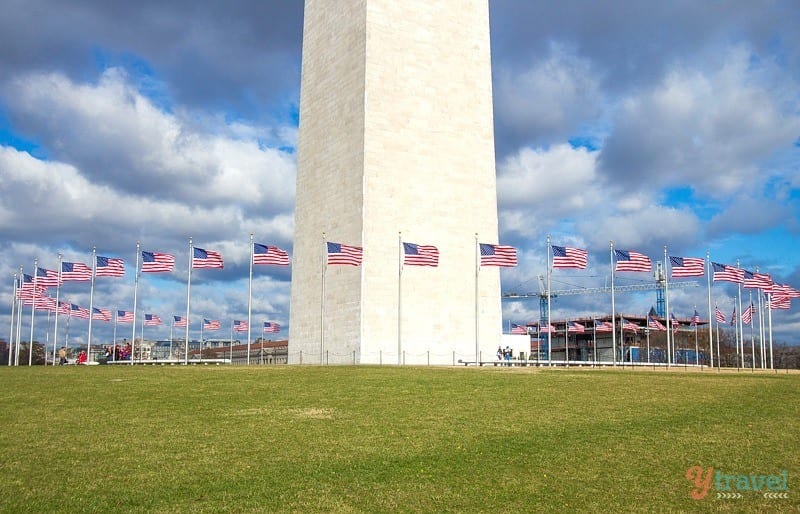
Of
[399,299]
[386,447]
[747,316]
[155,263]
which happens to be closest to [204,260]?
[155,263]

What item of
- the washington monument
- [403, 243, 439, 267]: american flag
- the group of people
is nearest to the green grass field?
[403, 243, 439, 267]: american flag

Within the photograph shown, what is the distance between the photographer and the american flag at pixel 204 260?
39219 millimetres

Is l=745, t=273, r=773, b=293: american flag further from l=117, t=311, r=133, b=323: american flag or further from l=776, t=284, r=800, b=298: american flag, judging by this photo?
l=117, t=311, r=133, b=323: american flag

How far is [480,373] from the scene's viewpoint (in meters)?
28.6

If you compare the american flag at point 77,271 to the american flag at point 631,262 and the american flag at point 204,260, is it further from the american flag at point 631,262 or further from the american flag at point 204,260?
the american flag at point 631,262

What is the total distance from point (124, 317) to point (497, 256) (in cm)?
2770

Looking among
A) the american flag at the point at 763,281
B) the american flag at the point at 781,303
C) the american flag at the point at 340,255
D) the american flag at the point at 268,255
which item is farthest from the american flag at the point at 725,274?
the american flag at the point at 268,255

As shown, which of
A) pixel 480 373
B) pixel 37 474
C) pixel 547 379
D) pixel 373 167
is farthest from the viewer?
pixel 373 167

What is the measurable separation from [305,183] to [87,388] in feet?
95.1

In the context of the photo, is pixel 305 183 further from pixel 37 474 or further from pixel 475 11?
pixel 37 474

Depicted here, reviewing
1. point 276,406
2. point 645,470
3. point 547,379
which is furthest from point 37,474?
point 547,379

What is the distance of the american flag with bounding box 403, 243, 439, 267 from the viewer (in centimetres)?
3809

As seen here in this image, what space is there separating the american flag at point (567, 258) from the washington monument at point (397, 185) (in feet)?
27.2

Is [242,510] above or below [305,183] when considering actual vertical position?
below
